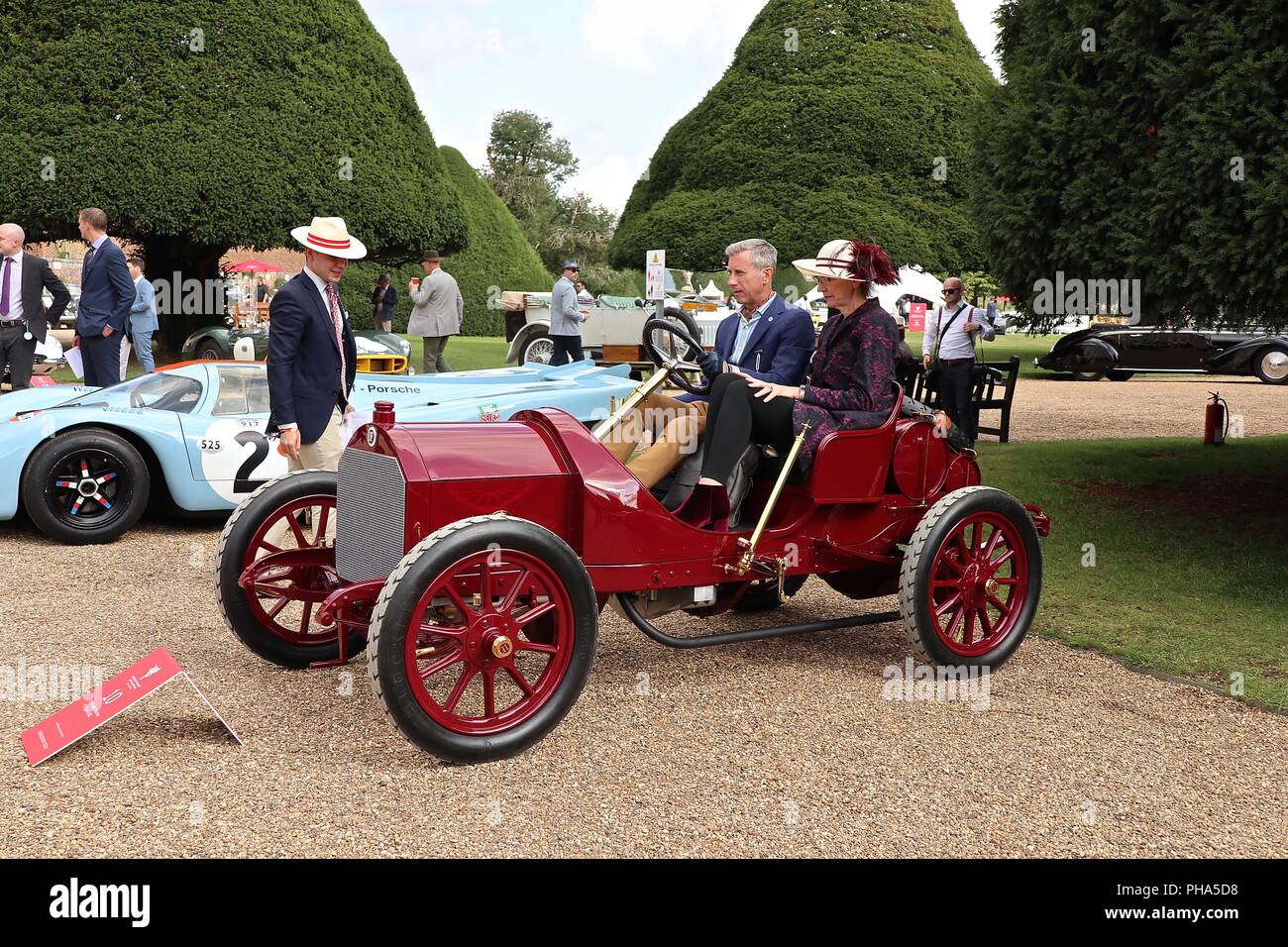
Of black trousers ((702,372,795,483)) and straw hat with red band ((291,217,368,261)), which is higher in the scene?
straw hat with red band ((291,217,368,261))

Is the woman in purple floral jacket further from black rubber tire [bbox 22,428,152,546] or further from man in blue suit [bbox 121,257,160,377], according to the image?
man in blue suit [bbox 121,257,160,377]

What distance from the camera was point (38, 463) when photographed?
7.70m

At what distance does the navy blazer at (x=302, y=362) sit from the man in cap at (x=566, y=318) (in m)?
10.3

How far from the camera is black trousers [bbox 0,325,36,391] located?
33.0 feet

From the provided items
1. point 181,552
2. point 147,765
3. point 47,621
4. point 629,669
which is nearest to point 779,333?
point 629,669

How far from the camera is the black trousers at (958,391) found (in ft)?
41.1

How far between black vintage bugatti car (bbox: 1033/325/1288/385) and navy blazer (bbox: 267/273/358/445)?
73.3ft

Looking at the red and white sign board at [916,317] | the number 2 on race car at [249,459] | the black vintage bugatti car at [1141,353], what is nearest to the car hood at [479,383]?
the number 2 on race car at [249,459]

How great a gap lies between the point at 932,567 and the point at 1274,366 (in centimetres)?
2270

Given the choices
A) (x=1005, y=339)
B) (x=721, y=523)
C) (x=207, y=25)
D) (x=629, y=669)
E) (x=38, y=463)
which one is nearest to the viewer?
(x=721, y=523)

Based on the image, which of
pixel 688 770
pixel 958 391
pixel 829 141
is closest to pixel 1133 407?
pixel 958 391

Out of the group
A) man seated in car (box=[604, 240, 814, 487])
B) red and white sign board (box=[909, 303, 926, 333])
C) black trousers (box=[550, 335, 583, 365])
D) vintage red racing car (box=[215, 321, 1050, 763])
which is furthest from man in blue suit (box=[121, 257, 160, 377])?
red and white sign board (box=[909, 303, 926, 333])

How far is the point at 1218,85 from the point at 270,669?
19.3ft

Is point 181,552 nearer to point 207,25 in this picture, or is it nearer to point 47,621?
point 47,621
